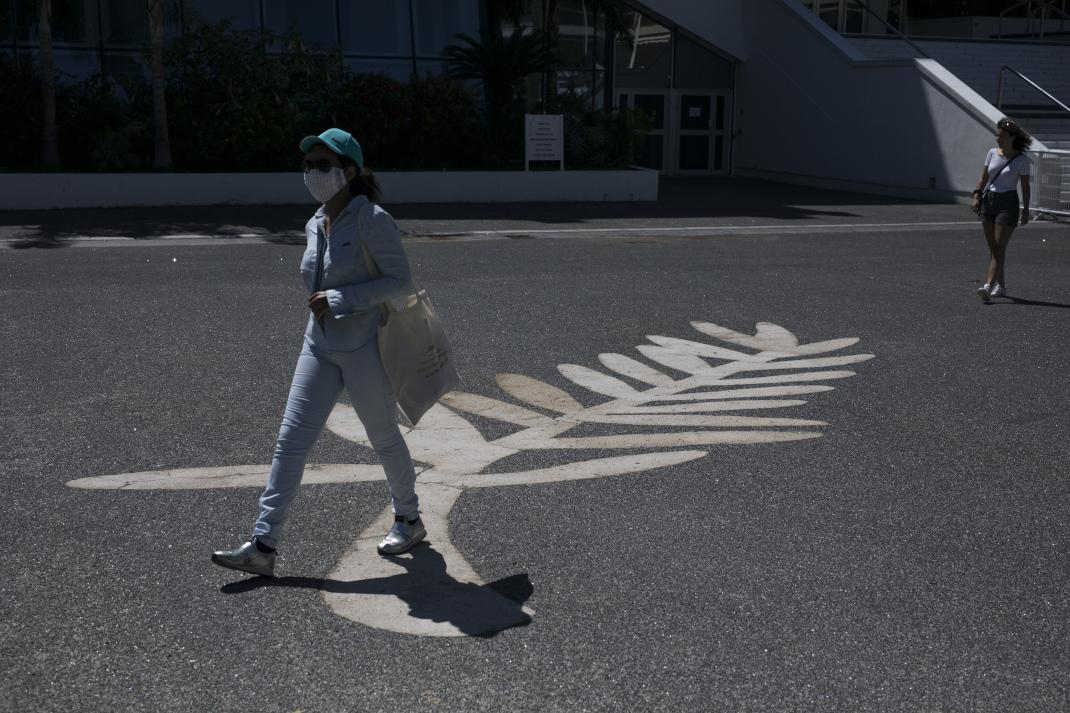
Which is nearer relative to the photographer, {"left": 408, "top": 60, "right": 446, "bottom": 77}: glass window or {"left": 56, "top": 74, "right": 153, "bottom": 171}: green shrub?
{"left": 56, "top": 74, "right": 153, "bottom": 171}: green shrub

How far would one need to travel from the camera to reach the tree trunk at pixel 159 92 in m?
20.8

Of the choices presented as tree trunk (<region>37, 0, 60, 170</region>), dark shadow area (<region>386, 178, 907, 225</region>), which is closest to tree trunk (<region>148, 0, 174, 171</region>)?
tree trunk (<region>37, 0, 60, 170</region>)

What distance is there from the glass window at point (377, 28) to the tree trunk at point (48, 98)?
21.1ft

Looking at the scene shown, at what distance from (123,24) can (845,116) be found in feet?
53.6

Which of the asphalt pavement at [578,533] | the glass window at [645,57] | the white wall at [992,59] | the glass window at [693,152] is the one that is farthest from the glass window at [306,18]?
the asphalt pavement at [578,533]

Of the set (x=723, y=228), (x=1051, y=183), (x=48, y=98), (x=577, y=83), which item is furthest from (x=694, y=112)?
(x=48, y=98)

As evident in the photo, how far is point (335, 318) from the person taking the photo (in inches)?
180

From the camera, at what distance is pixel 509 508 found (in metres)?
5.32

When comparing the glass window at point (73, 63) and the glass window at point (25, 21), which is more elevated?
Answer: the glass window at point (25, 21)

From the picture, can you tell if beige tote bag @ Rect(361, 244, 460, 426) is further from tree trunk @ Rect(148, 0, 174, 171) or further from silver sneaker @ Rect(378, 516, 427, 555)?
tree trunk @ Rect(148, 0, 174, 171)

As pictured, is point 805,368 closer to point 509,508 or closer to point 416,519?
point 509,508

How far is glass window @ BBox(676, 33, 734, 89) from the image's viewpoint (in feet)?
104

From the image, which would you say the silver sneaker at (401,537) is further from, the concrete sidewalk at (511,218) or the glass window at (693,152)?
the glass window at (693,152)

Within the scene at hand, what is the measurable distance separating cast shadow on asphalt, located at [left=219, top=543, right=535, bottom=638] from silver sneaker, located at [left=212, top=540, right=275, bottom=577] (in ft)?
0.17
